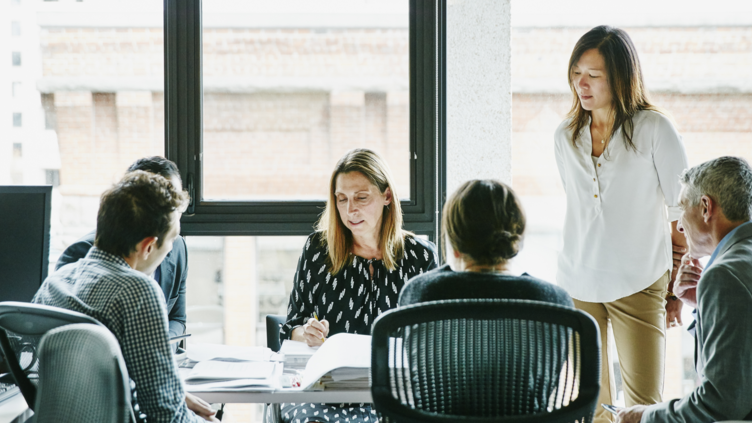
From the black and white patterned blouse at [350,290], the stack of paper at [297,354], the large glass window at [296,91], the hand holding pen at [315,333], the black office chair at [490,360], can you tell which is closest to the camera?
the black office chair at [490,360]

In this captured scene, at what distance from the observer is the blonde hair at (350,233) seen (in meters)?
2.22

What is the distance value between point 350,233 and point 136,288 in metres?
1.08

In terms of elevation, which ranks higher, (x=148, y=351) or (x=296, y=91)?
(x=296, y=91)

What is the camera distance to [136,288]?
1.31 meters

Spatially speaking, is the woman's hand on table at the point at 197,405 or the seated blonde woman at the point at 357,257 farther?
the seated blonde woman at the point at 357,257

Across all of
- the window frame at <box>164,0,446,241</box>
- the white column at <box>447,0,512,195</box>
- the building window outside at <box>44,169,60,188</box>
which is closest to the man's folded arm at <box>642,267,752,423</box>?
the white column at <box>447,0,512,195</box>

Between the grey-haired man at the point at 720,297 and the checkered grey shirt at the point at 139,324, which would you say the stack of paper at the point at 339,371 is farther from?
the grey-haired man at the point at 720,297

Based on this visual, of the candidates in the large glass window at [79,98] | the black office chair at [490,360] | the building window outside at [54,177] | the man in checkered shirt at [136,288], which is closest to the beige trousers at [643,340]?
the black office chair at [490,360]

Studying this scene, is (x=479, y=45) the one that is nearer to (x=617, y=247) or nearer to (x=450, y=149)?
(x=450, y=149)

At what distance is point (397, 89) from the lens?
A: 291cm

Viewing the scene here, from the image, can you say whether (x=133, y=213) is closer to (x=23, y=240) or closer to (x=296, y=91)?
(x=23, y=240)

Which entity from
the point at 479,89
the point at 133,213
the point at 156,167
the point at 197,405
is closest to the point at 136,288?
the point at 133,213

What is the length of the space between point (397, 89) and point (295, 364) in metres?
1.61

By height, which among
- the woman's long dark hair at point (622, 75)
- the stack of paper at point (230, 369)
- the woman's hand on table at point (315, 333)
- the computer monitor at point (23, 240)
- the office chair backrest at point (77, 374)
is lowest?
the stack of paper at point (230, 369)
